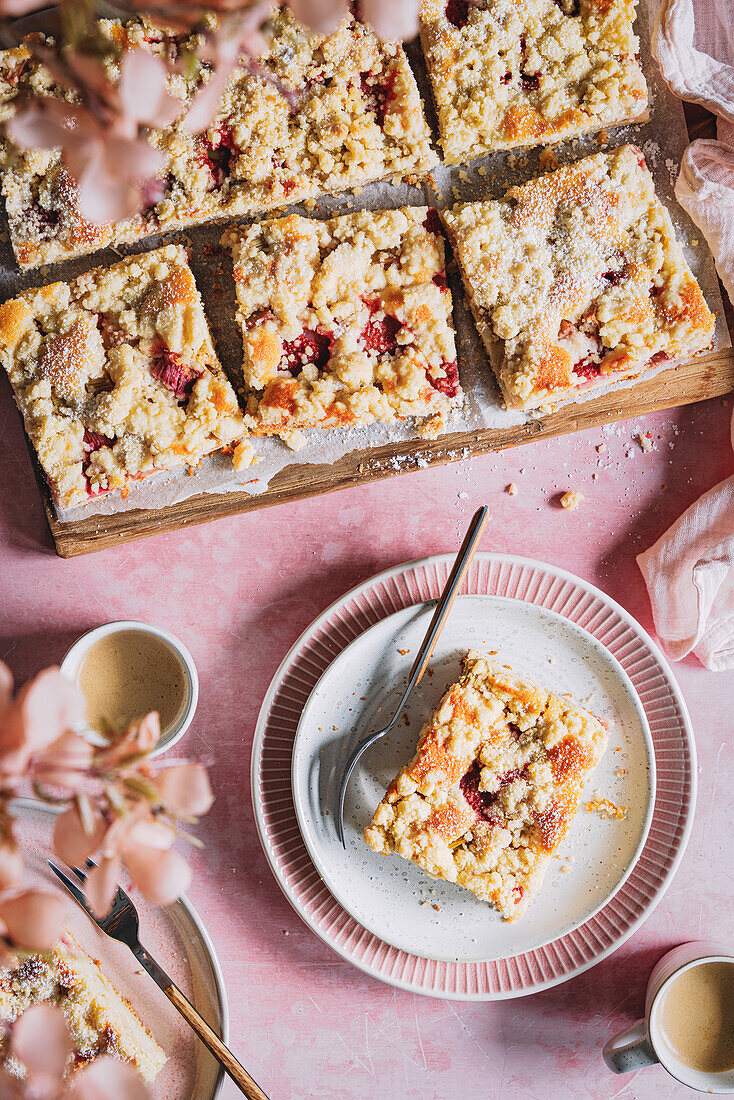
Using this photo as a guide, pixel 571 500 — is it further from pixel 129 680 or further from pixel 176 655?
pixel 129 680

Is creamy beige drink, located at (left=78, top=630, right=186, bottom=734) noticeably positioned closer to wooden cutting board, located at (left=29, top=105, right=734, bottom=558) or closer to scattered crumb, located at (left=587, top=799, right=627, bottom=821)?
wooden cutting board, located at (left=29, top=105, right=734, bottom=558)

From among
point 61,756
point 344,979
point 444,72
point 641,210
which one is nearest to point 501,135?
point 444,72

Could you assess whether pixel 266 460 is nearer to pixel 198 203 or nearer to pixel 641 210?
pixel 198 203

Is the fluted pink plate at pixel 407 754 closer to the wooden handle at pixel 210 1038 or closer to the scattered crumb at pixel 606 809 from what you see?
the scattered crumb at pixel 606 809

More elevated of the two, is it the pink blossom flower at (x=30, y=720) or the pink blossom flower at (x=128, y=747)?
the pink blossom flower at (x=30, y=720)

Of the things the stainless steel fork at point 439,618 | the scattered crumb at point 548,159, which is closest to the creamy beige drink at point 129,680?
the stainless steel fork at point 439,618

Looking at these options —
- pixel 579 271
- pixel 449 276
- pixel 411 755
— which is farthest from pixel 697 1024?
pixel 449 276
